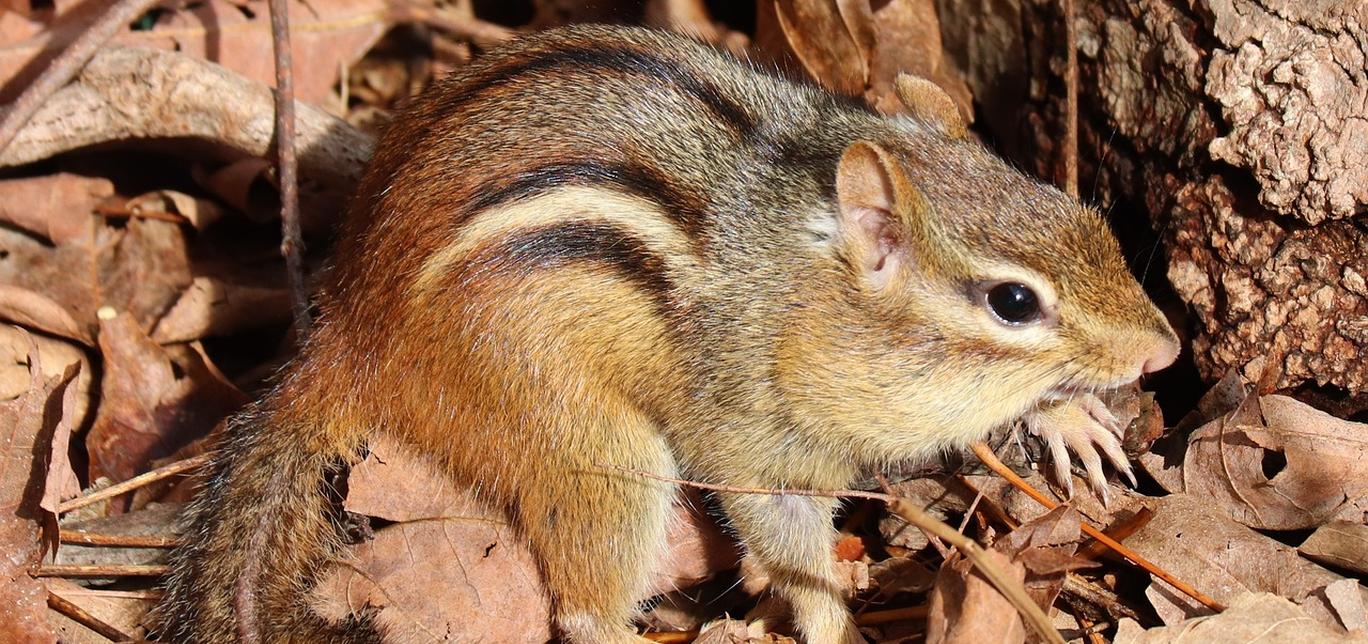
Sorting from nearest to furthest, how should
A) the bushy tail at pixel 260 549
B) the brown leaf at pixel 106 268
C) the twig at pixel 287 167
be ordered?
the bushy tail at pixel 260 549
the twig at pixel 287 167
the brown leaf at pixel 106 268

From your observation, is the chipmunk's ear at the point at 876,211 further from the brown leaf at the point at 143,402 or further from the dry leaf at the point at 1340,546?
the brown leaf at the point at 143,402

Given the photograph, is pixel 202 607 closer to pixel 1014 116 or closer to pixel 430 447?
pixel 430 447

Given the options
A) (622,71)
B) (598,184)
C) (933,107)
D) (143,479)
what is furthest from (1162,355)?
(143,479)

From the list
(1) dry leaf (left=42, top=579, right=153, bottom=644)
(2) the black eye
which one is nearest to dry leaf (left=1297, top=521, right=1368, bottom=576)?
(2) the black eye

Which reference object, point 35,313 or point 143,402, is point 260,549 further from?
point 35,313

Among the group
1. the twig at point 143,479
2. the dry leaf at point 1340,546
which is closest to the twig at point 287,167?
the twig at point 143,479
